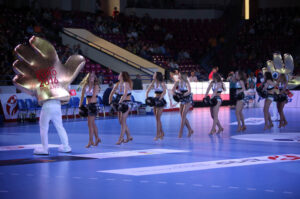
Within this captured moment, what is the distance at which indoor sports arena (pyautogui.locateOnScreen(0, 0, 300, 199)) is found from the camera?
26.8 feet

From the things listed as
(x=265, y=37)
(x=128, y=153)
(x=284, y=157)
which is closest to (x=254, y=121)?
(x=284, y=157)

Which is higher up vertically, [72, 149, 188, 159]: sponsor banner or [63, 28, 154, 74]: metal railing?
[63, 28, 154, 74]: metal railing

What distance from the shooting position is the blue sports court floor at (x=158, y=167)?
7.25m

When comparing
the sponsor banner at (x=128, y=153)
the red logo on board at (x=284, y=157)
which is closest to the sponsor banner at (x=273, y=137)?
the red logo on board at (x=284, y=157)

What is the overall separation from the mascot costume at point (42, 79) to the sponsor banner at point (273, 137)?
5.21 m

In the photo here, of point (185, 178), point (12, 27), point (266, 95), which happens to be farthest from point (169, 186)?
point (12, 27)

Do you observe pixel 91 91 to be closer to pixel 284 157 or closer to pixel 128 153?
pixel 128 153

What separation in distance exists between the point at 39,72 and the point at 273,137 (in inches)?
259

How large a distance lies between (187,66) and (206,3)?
27.3 feet

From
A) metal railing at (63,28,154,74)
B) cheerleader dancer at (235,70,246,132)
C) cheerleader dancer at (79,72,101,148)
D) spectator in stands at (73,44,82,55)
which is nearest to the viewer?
cheerleader dancer at (79,72,101,148)

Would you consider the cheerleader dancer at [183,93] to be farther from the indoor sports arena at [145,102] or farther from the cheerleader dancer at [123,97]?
the cheerleader dancer at [123,97]

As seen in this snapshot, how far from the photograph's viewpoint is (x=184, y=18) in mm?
37156

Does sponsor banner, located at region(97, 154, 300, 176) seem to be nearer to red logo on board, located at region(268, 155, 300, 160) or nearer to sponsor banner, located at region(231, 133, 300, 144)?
red logo on board, located at region(268, 155, 300, 160)

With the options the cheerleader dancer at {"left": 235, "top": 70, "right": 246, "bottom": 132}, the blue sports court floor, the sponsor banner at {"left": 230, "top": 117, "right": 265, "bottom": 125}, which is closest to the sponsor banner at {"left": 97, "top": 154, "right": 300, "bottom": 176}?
the blue sports court floor
